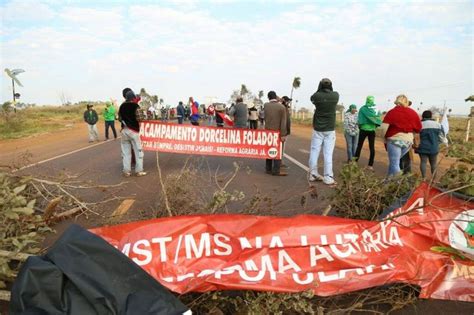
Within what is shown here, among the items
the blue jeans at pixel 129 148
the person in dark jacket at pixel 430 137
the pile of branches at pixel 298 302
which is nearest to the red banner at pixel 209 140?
the blue jeans at pixel 129 148

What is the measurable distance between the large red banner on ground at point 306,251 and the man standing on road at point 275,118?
17.9ft

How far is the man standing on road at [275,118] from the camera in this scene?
28.4ft

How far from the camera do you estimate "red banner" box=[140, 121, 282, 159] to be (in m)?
8.58

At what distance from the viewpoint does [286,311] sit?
301 cm

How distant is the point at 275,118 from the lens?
8719 mm

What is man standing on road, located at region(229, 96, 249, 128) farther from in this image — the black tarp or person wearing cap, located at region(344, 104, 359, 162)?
the black tarp

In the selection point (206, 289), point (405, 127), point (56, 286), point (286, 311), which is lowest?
point (286, 311)

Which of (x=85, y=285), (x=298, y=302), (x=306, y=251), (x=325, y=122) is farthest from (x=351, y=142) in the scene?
(x=85, y=285)

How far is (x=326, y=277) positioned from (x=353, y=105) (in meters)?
8.28

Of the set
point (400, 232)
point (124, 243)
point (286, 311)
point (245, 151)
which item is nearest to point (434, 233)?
point (400, 232)

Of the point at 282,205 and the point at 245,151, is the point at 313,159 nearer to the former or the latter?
the point at 245,151

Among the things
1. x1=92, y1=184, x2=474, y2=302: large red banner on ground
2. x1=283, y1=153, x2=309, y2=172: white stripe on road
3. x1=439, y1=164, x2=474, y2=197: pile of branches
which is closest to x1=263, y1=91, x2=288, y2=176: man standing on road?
x1=283, y1=153, x2=309, y2=172: white stripe on road

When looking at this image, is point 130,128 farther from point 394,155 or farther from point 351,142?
point 351,142

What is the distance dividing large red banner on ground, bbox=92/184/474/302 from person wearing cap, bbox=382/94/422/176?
12.6 ft
